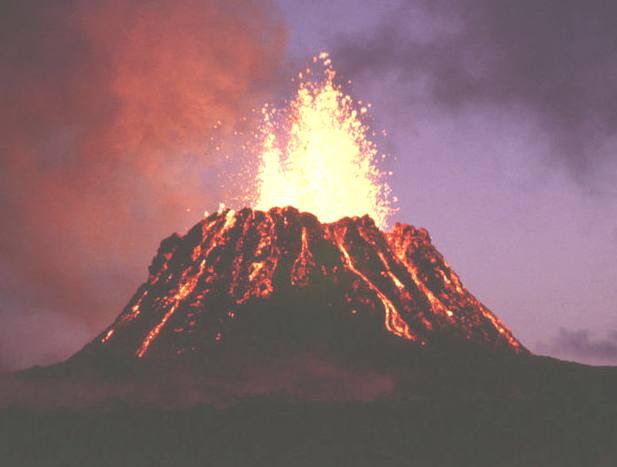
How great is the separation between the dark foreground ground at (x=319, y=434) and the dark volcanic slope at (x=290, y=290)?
10020mm

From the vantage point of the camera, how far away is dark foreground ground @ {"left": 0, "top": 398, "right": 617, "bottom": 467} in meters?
66.7

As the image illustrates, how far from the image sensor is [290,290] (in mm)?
83375

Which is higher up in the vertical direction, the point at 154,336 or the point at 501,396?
the point at 154,336

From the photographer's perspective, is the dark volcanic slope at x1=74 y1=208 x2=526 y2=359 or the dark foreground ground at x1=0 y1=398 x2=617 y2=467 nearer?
the dark foreground ground at x1=0 y1=398 x2=617 y2=467

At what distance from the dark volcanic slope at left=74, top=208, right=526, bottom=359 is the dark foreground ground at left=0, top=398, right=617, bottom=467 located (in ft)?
32.9

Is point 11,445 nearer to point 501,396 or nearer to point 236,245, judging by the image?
point 236,245

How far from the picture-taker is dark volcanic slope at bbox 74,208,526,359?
7944 centimetres

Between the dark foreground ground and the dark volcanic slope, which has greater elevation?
the dark volcanic slope

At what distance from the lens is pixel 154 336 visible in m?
79.9

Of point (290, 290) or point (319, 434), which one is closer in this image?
point (319, 434)

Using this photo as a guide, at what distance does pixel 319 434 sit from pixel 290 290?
1922 cm

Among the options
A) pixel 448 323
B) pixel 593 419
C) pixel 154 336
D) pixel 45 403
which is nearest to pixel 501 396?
pixel 593 419

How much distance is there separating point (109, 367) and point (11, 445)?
38.1 ft

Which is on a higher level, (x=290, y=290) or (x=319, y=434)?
(x=290, y=290)
